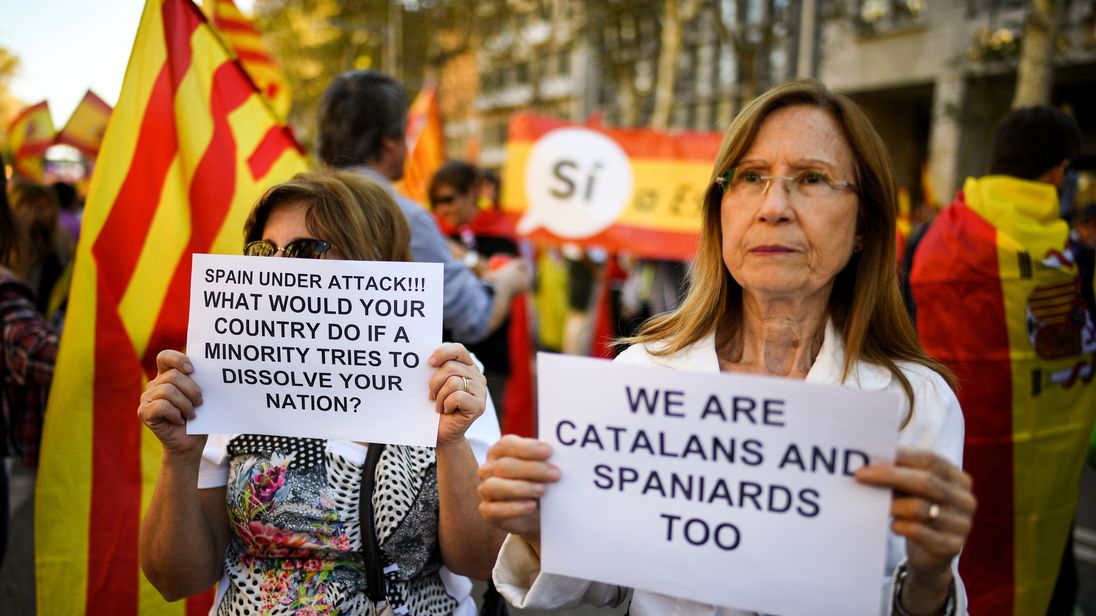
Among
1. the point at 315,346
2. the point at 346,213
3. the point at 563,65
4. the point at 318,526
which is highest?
the point at 563,65

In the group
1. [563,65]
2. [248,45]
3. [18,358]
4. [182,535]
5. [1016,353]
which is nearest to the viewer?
[182,535]

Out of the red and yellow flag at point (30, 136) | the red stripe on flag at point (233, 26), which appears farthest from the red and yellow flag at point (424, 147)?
the red and yellow flag at point (30, 136)

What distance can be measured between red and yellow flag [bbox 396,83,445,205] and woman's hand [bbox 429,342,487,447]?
487 cm

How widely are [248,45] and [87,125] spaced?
3.00 meters

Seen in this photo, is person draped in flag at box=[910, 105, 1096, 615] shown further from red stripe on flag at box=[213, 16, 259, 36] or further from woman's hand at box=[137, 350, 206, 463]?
red stripe on flag at box=[213, 16, 259, 36]

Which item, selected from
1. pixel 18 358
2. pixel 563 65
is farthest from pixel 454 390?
pixel 563 65

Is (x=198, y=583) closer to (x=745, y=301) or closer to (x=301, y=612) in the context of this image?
(x=301, y=612)

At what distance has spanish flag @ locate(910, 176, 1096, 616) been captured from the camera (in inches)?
112

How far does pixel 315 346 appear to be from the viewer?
1643mm

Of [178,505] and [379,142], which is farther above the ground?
[379,142]

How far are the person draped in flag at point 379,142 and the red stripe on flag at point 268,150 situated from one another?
29 cm

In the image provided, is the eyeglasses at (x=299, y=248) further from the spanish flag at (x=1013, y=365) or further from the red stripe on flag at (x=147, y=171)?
the spanish flag at (x=1013, y=365)

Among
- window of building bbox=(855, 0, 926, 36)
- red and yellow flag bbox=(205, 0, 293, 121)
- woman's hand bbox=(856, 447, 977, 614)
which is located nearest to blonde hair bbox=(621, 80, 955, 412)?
woman's hand bbox=(856, 447, 977, 614)

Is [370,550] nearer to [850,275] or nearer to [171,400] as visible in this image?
[171,400]
